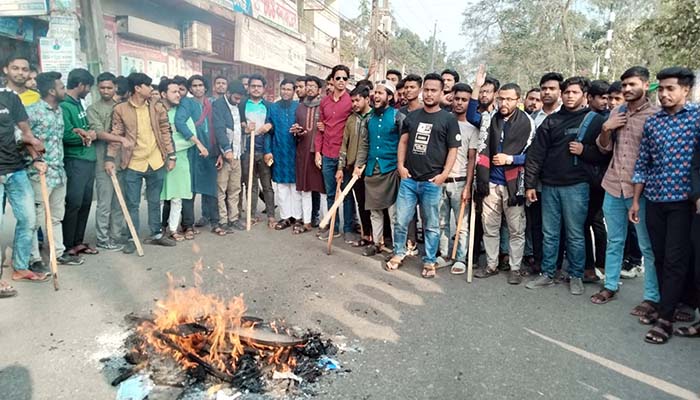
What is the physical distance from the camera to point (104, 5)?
987cm

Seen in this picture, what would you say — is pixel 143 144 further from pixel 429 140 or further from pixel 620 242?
pixel 620 242

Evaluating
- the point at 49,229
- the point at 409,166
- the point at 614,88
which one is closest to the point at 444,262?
the point at 409,166

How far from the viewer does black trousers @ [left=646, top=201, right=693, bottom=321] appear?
3.92 meters

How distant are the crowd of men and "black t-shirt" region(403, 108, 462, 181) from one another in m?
0.02

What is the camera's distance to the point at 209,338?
3279 millimetres

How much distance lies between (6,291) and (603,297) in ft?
18.3

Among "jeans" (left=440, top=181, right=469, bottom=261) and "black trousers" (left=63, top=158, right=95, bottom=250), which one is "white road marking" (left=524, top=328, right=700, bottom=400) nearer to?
"jeans" (left=440, top=181, right=469, bottom=261)

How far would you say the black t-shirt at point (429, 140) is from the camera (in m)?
5.14

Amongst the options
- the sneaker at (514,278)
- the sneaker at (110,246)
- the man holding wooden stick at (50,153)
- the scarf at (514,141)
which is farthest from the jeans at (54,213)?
the sneaker at (514,278)

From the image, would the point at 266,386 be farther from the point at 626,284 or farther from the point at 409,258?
the point at 626,284

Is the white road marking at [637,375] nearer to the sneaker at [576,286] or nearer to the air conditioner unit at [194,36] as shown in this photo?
the sneaker at [576,286]

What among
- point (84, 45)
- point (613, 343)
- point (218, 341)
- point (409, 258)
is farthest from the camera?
point (84, 45)

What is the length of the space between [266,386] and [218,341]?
47 cm

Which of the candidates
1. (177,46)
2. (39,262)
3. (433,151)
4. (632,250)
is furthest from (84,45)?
(632,250)
